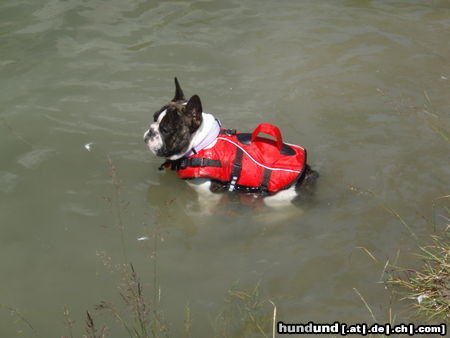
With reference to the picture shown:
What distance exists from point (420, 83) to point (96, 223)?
4.98 meters

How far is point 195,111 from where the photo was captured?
5074mm

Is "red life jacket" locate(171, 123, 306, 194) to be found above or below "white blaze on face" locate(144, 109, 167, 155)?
below

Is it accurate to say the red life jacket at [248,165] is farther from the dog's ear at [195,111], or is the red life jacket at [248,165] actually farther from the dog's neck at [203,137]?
the dog's ear at [195,111]

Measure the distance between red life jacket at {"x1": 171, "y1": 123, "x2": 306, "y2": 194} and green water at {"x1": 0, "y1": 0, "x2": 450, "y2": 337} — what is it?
33 centimetres

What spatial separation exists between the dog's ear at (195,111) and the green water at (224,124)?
3.04ft

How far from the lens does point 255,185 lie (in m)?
5.32

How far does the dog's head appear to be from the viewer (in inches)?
198

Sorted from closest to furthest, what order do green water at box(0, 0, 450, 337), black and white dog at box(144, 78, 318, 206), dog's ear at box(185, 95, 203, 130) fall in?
green water at box(0, 0, 450, 337)
dog's ear at box(185, 95, 203, 130)
black and white dog at box(144, 78, 318, 206)

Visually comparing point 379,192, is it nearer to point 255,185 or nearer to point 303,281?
point 255,185

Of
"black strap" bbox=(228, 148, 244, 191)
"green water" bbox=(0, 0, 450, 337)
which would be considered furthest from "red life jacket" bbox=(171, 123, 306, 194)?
"green water" bbox=(0, 0, 450, 337)

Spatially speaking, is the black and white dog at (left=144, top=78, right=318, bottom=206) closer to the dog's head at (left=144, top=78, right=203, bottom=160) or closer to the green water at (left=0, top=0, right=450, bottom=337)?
the dog's head at (left=144, top=78, right=203, bottom=160)

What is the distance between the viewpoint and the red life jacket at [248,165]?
207 inches

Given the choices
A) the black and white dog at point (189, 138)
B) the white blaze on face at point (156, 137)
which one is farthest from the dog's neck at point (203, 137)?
the white blaze on face at point (156, 137)

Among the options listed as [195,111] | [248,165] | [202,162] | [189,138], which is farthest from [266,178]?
[195,111]
